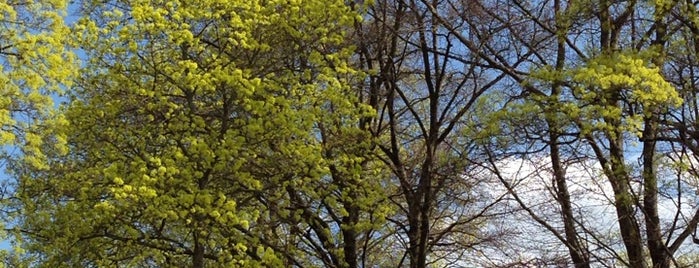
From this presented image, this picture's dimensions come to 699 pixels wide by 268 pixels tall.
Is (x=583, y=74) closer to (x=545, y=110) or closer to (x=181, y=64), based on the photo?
(x=545, y=110)

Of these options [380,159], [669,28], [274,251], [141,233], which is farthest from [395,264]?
[669,28]

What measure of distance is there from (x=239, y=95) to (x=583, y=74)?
4.74 meters

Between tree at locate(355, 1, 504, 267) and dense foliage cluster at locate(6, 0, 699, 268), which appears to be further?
tree at locate(355, 1, 504, 267)

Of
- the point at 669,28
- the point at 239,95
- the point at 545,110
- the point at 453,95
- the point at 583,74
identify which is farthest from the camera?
the point at 453,95

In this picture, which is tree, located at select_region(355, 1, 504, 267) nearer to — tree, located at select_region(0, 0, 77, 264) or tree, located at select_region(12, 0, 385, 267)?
tree, located at select_region(12, 0, 385, 267)

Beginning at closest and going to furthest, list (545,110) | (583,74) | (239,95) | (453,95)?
1. (583,74)
2. (545,110)
3. (239,95)
4. (453,95)

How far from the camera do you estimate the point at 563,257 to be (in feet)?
39.1

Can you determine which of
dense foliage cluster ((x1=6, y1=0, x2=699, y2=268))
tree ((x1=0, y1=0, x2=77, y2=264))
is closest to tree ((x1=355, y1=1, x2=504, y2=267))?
dense foliage cluster ((x1=6, y1=0, x2=699, y2=268))

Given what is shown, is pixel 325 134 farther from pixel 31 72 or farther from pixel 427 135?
pixel 31 72

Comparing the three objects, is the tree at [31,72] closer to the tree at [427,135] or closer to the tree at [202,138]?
the tree at [202,138]

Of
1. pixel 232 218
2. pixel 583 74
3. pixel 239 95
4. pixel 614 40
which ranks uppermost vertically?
pixel 614 40

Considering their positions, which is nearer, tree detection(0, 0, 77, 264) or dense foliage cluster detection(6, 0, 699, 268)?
dense foliage cluster detection(6, 0, 699, 268)

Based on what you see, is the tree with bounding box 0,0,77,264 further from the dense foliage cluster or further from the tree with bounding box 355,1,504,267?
the tree with bounding box 355,1,504,267

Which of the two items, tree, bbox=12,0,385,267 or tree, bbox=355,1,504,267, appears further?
tree, bbox=355,1,504,267
